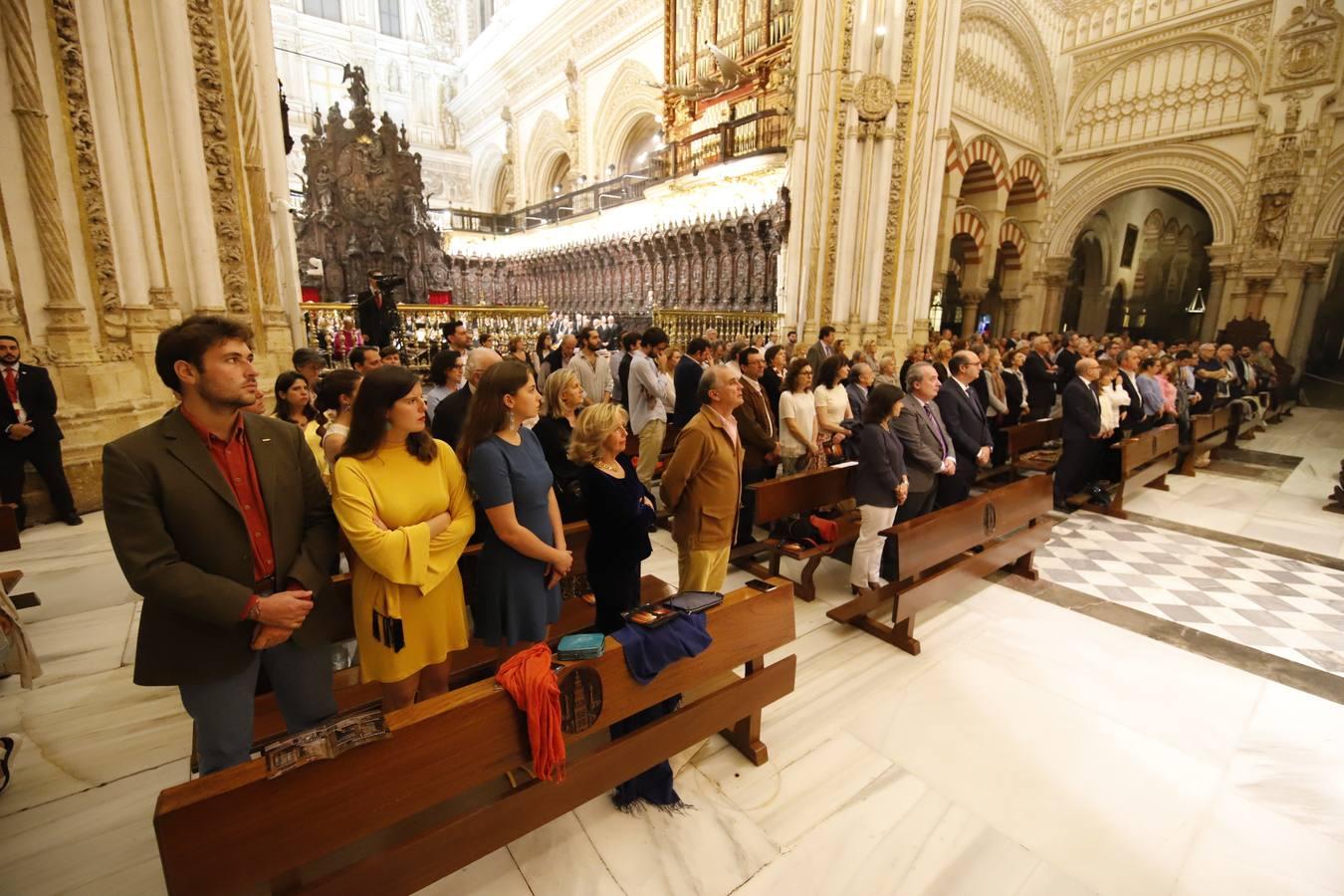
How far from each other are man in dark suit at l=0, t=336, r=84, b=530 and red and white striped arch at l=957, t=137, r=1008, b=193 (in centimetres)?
1469

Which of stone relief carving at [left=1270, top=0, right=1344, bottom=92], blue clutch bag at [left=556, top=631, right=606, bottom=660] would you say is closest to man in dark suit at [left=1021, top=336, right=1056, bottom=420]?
blue clutch bag at [left=556, top=631, right=606, bottom=660]

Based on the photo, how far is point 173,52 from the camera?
496 cm

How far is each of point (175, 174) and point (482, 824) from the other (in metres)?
6.30

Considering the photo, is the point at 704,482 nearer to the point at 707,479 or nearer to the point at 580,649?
the point at 707,479

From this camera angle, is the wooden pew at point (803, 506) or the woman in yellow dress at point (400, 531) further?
the wooden pew at point (803, 506)

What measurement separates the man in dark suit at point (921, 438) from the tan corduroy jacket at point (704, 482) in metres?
1.42

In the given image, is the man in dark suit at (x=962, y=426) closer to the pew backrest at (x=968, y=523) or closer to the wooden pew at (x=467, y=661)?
the pew backrest at (x=968, y=523)

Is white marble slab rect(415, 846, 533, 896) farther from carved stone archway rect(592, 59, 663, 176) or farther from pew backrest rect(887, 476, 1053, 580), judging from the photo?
carved stone archway rect(592, 59, 663, 176)

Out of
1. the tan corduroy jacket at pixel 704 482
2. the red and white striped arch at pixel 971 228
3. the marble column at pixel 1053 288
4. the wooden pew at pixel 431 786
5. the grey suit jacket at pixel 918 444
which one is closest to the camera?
the wooden pew at pixel 431 786

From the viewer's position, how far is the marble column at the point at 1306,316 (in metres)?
11.6

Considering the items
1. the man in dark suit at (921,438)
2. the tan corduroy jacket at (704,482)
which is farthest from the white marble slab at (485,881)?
the man in dark suit at (921,438)

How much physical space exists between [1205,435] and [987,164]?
8849mm

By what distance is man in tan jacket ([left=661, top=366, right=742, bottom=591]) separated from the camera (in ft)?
8.93

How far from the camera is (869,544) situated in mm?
3551
